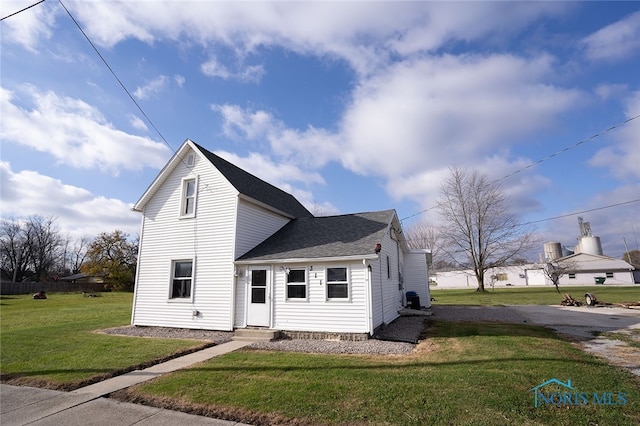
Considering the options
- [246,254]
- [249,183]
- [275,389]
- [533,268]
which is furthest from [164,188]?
[533,268]

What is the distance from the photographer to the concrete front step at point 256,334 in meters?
10.7

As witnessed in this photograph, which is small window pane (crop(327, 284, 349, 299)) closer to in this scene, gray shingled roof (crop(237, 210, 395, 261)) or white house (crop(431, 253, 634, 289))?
gray shingled roof (crop(237, 210, 395, 261))

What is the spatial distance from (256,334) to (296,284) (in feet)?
7.08

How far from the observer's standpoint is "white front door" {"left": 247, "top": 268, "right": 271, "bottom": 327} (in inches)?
453

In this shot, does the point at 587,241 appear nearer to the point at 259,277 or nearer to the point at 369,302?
the point at 369,302

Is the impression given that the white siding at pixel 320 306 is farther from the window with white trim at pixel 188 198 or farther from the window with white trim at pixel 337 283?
the window with white trim at pixel 188 198

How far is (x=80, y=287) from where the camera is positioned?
4919cm

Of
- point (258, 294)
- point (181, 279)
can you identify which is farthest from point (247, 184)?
point (258, 294)

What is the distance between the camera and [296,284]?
37.2 feet

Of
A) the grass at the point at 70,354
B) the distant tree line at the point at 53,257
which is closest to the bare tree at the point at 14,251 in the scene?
the distant tree line at the point at 53,257

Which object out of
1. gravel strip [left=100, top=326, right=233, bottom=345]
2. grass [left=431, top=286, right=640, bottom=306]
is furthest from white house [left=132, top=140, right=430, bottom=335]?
grass [left=431, top=286, right=640, bottom=306]

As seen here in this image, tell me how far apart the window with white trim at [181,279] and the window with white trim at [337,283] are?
5.95 meters

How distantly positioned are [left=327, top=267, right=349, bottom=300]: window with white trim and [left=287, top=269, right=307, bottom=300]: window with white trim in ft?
2.97

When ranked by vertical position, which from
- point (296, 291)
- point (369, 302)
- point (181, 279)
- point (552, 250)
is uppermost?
point (552, 250)
